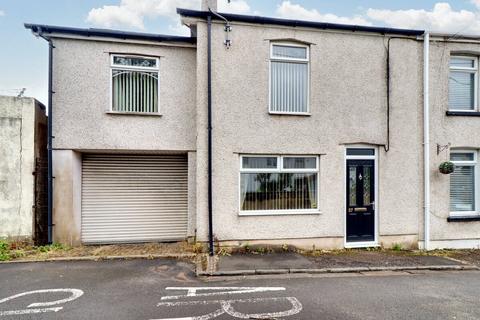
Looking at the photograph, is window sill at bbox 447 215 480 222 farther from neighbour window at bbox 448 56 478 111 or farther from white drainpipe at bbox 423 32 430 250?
neighbour window at bbox 448 56 478 111

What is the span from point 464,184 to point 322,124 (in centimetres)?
501

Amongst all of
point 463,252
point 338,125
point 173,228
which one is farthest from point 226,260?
point 463,252

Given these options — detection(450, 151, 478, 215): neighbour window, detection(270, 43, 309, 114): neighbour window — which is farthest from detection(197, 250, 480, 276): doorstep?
detection(270, 43, 309, 114): neighbour window

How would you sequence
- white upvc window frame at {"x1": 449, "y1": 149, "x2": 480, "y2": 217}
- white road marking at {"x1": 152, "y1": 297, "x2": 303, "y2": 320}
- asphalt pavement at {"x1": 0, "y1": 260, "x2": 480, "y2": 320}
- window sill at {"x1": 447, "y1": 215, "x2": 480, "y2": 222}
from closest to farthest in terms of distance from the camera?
white road marking at {"x1": 152, "y1": 297, "x2": 303, "y2": 320} → asphalt pavement at {"x1": 0, "y1": 260, "x2": 480, "y2": 320} → window sill at {"x1": 447, "y1": 215, "x2": 480, "y2": 222} → white upvc window frame at {"x1": 449, "y1": 149, "x2": 480, "y2": 217}

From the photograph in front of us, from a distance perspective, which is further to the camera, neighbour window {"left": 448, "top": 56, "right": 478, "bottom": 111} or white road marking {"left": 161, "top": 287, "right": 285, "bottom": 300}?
neighbour window {"left": 448, "top": 56, "right": 478, "bottom": 111}

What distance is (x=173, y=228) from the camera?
29.4 ft

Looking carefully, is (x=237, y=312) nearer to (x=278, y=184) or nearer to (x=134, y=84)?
(x=278, y=184)

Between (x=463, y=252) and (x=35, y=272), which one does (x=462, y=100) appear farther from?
(x=35, y=272)

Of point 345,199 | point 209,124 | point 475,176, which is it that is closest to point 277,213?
point 345,199

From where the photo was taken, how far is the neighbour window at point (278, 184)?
7.83 m

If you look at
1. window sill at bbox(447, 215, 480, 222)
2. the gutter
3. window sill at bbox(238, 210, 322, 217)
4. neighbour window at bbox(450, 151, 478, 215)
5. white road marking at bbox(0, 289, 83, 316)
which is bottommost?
white road marking at bbox(0, 289, 83, 316)

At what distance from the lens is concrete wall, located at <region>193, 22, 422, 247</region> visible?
761 centimetres

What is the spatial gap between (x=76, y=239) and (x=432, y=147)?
1074 cm

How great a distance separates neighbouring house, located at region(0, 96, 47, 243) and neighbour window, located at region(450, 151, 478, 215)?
12.1 meters
